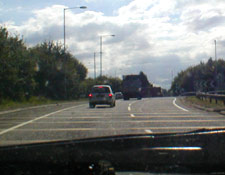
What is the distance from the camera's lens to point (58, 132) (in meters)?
13.1

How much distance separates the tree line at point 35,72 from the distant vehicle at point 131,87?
7.94m

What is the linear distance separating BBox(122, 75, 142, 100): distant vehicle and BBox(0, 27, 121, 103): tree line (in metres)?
7.94

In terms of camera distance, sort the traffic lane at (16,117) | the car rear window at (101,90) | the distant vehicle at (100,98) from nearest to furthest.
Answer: the traffic lane at (16,117) < the distant vehicle at (100,98) < the car rear window at (101,90)

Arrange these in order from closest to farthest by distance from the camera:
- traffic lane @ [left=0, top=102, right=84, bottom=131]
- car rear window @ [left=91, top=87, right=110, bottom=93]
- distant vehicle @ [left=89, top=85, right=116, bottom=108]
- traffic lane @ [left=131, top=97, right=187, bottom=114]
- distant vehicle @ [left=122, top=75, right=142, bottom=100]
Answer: traffic lane @ [left=0, top=102, right=84, bottom=131] → traffic lane @ [left=131, top=97, right=187, bottom=114] → distant vehicle @ [left=89, top=85, right=116, bottom=108] → car rear window @ [left=91, top=87, right=110, bottom=93] → distant vehicle @ [left=122, top=75, right=142, bottom=100]

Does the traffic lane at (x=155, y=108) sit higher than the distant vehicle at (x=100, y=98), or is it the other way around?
the distant vehicle at (x=100, y=98)

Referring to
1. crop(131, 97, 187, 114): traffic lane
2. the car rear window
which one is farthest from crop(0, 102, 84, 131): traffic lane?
the car rear window

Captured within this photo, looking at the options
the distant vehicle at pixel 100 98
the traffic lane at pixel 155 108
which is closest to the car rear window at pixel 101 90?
the distant vehicle at pixel 100 98

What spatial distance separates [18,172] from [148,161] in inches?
56.4

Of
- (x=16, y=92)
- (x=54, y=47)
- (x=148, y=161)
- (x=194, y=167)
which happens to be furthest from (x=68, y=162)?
(x=54, y=47)

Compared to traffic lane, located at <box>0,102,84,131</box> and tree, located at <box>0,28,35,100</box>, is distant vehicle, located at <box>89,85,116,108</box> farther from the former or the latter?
tree, located at <box>0,28,35,100</box>

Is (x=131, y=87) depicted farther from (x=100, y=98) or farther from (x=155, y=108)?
(x=155, y=108)

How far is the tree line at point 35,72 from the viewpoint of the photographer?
126ft

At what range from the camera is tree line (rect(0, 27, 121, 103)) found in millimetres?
38469

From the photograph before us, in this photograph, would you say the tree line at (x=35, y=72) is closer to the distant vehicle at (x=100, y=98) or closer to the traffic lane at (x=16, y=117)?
the distant vehicle at (x=100, y=98)
